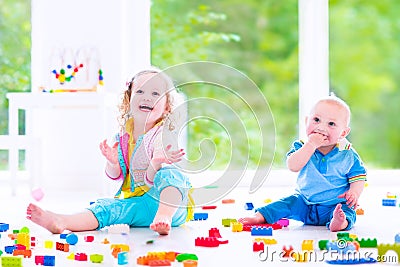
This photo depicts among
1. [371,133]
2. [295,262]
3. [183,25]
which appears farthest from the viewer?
[371,133]

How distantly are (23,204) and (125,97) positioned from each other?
82 cm

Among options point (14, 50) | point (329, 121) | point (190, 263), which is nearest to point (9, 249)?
point (190, 263)

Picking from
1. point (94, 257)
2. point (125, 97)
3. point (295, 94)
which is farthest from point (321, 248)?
point (295, 94)

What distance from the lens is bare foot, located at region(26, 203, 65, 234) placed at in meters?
1.70

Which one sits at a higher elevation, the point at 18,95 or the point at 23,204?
the point at 18,95

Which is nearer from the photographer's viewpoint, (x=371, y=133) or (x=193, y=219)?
(x=193, y=219)

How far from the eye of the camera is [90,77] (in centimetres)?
323

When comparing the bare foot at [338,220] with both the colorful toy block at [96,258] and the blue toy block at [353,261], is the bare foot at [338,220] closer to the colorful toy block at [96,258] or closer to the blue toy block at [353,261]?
the blue toy block at [353,261]

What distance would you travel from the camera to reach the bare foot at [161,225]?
1.70 meters

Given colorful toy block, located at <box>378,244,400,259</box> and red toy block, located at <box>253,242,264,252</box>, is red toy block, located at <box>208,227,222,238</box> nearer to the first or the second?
red toy block, located at <box>253,242,264,252</box>

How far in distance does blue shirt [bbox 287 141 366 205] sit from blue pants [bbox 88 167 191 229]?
35 centimetres

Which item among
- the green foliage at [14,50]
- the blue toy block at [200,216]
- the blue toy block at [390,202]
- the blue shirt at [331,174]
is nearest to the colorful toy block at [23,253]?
the blue toy block at [200,216]

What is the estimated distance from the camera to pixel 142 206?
1855mm

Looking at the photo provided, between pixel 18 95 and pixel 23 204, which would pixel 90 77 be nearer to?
pixel 18 95
